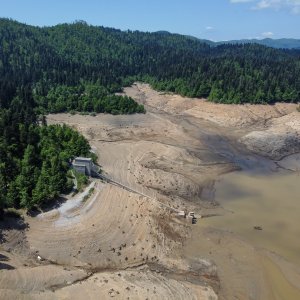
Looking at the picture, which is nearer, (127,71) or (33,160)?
(33,160)

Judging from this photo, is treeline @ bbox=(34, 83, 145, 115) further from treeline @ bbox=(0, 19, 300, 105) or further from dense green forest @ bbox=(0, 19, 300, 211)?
treeline @ bbox=(0, 19, 300, 105)

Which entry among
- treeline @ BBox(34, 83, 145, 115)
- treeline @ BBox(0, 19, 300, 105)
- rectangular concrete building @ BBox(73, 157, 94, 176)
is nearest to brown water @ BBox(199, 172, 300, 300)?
rectangular concrete building @ BBox(73, 157, 94, 176)

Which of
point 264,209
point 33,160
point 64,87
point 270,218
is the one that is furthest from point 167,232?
point 64,87

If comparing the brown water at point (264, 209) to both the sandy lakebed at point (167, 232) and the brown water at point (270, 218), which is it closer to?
the brown water at point (270, 218)

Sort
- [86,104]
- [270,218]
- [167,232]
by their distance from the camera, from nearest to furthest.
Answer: [167,232] → [270,218] → [86,104]

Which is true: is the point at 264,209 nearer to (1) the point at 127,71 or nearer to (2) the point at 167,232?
(2) the point at 167,232

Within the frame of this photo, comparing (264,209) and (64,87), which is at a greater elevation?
(64,87)
